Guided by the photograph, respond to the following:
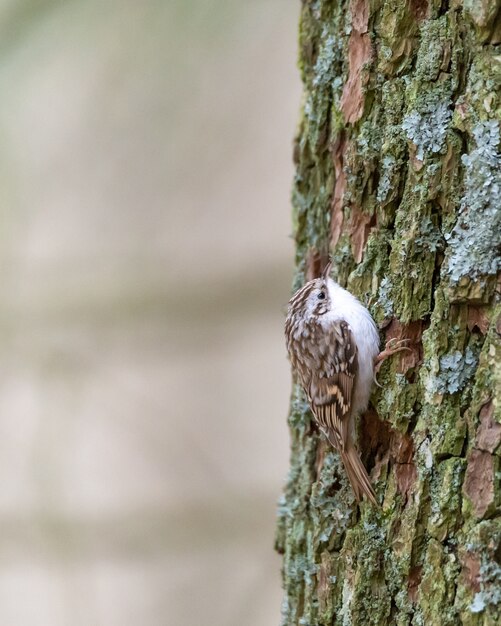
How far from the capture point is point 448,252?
1.57 m

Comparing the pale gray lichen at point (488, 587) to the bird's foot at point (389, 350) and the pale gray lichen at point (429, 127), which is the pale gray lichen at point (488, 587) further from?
the pale gray lichen at point (429, 127)

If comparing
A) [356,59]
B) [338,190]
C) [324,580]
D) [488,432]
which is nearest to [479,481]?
[488,432]

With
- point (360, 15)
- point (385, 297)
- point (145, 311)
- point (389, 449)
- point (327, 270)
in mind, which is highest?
point (360, 15)

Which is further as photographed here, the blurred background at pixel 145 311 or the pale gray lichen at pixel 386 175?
the blurred background at pixel 145 311

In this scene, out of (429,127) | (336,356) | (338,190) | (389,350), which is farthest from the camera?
(336,356)

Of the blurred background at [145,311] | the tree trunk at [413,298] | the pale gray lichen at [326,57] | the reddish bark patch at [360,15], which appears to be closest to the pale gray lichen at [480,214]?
the tree trunk at [413,298]

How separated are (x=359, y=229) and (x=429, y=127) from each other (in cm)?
33

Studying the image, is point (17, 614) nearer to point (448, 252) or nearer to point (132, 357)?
point (132, 357)

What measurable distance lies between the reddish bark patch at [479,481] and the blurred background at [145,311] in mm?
2009

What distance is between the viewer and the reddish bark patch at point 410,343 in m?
1.67

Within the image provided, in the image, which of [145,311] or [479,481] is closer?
[479,481]

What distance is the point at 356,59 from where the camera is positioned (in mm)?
1861

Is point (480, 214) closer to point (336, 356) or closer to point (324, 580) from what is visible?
point (336, 356)

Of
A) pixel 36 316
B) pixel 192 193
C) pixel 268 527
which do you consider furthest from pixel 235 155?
pixel 268 527
